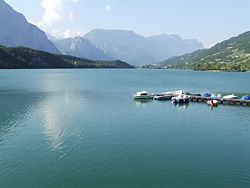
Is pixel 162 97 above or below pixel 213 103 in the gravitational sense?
above

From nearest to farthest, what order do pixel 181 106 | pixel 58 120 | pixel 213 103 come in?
pixel 58 120 < pixel 213 103 < pixel 181 106

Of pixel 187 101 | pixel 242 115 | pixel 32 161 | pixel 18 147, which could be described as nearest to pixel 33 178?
pixel 32 161

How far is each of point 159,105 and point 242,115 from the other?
28296 millimetres

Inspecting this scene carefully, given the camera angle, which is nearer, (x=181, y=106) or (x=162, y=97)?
(x=181, y=106)

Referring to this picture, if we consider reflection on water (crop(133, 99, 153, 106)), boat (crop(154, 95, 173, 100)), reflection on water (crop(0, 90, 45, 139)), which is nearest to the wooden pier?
boat (crop(154, 95, 173, 100))

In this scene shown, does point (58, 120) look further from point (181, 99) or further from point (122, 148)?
point (181, 99)

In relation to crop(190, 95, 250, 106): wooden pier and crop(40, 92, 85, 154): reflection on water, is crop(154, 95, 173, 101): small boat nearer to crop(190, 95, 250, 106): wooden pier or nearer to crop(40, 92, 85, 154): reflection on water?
crop(190, 95, 250, 106): wooden pier

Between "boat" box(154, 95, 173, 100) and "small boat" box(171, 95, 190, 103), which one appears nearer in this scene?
"small boat" box(171, 95, 190, 103)

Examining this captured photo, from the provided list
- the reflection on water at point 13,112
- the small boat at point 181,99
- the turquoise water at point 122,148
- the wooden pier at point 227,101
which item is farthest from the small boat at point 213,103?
the reflection on water at point 13,112

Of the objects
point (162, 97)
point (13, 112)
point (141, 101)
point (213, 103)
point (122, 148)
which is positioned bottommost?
Result: point (122, 148)

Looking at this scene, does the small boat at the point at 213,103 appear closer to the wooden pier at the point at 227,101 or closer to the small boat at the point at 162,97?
the wooden pier at the point at 227,101

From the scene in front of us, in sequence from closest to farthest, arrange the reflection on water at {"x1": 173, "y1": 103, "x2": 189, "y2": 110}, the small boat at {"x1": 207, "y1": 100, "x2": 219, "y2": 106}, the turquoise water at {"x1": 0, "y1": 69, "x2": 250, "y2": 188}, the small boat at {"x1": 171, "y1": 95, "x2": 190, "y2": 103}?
the turquoise water at {"x1": 0, "y1": 69, "x2": 250, "y2": 188} → the reflection on water at {"x1": 173, "y1": 103, "x2": 189, "y2": 110} → the small boat at {"x1": 207, "y1": 100, "x2": 219, "y2": 106} → the small boat at {"x1": 171, "y1": 95, "x2": 190, "y2": 103}

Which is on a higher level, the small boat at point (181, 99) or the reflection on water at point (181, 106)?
the small boat at point (181, 99)

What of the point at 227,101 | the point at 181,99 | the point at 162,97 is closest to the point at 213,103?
the point at 227,101
